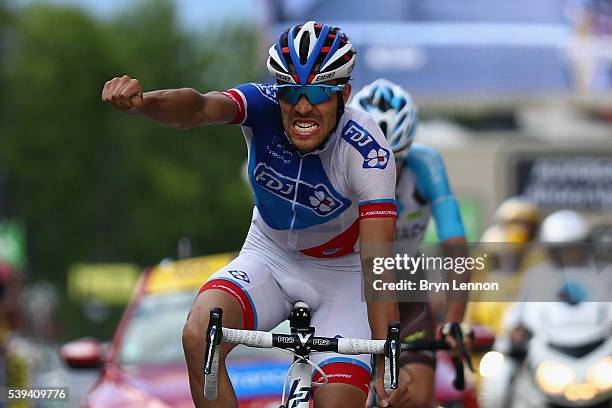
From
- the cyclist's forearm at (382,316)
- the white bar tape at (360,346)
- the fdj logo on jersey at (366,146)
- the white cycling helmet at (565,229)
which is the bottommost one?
the white bar tape at (360,346)

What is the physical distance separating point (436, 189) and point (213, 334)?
2.51 metres

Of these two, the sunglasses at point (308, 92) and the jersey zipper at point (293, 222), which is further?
the jersey zipper at point (293, 222)

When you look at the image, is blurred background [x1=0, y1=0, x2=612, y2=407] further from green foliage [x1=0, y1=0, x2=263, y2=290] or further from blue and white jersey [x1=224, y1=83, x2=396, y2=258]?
blue and white jersey [x1=224, y1=83, x2=396, y2=258]

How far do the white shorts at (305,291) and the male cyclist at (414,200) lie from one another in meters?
0.97

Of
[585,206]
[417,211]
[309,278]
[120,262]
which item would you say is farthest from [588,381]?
[120,262]

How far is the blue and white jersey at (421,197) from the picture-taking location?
7.39 metres

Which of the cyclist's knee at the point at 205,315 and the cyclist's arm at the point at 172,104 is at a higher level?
the cyclist's arm at the point at 172,104

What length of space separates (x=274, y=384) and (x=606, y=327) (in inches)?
77.7

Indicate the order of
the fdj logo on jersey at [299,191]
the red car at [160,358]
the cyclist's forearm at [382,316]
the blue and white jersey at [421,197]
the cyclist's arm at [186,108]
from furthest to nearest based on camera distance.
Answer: the red car at [160,358]
the blue and white jersey at [421,197]
the fdj logo on jersey at [299,191]
the cyclist's forearm at [382,316]
the cyclist's arm at [186,108]

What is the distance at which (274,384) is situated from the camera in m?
8.31

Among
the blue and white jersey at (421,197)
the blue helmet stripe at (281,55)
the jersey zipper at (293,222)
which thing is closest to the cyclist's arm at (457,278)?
the blue and white jersey at (421,197)

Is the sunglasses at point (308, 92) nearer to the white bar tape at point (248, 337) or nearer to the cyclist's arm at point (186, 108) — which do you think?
the cyclist's arm at point (186, 108)

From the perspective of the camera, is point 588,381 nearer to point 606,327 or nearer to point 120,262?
point 606,327

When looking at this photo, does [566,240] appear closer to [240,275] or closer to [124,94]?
[240,275]
